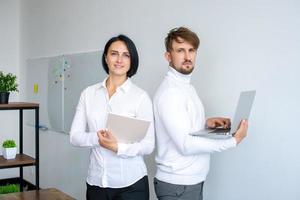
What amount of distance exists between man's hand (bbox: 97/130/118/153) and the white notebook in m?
0.02

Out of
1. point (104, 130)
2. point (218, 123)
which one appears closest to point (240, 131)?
point (218, 123)

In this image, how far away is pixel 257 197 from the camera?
1870 mm

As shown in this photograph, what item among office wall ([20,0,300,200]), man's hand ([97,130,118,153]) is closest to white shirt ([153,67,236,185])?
man's hand ([97,130,118,153])

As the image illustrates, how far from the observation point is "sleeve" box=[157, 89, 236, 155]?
1.53m

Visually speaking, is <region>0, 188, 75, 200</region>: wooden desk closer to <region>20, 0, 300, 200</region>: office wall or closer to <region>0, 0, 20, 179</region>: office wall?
<region>20, 0, 300, 200</region>: office wall

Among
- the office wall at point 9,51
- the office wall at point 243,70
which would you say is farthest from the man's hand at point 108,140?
the office wall at point 9,51

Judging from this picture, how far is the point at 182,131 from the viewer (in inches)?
60.5

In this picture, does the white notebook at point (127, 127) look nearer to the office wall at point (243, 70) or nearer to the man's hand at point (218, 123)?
the man's hand at point (218, 123)

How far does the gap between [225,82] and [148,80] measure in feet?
2.30

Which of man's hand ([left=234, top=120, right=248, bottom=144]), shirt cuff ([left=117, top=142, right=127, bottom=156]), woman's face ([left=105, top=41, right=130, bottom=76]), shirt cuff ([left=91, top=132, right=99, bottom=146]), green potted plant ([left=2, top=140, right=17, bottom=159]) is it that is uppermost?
woman's face ([left=105, top=41, right=130, bottom=76])

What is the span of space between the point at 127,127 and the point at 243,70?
0.77 meters

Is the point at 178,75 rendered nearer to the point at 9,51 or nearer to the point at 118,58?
the point at 118,58

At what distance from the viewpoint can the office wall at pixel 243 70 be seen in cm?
172

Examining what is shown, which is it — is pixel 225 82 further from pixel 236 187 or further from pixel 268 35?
pixel 236 187
